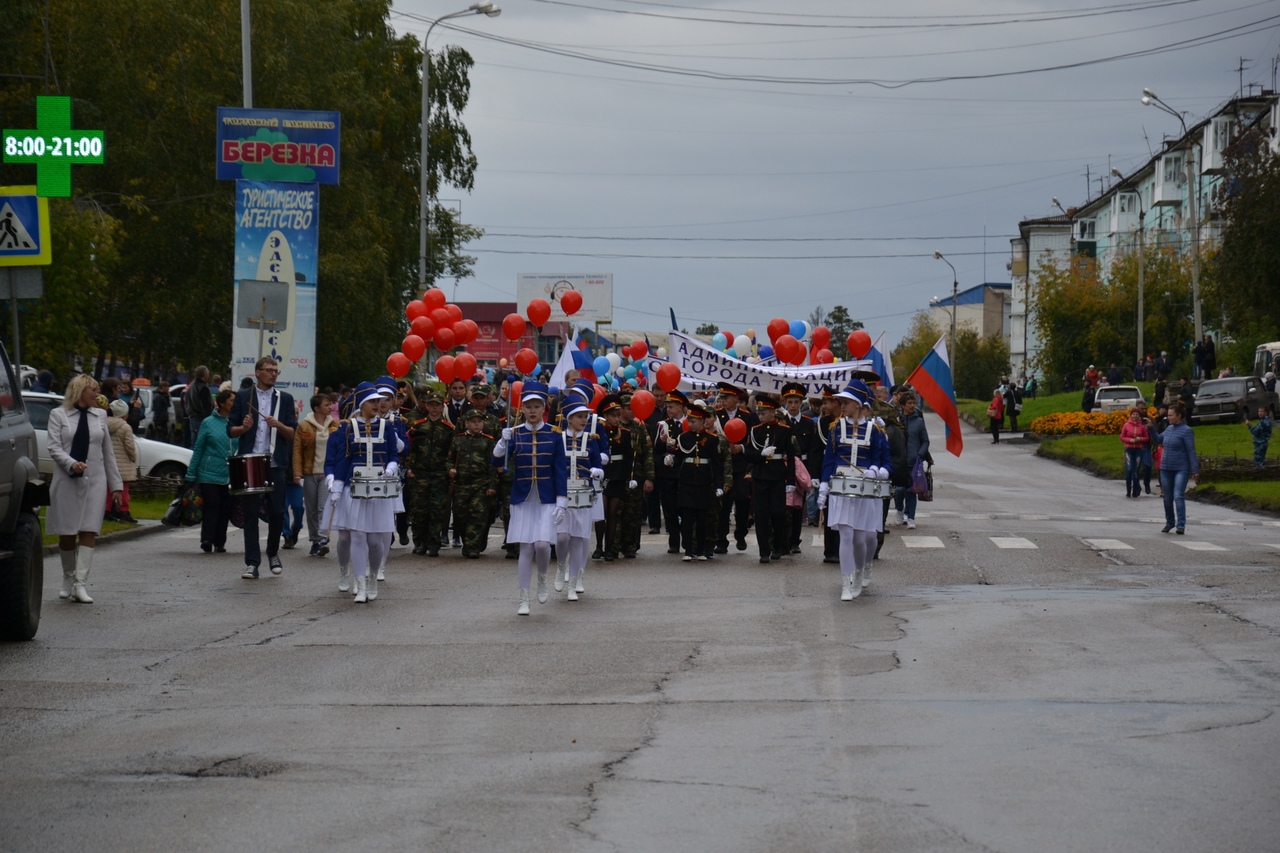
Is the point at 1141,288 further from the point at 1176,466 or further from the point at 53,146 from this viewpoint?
the point at 53,146

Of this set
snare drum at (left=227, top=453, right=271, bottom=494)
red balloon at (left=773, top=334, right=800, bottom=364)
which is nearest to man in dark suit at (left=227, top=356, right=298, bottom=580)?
snare drum at (left=227, top=453, right=271, bottom=494)

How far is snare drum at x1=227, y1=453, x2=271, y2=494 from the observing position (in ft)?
51.4

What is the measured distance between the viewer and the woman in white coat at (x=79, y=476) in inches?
535

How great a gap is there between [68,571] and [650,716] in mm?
7262

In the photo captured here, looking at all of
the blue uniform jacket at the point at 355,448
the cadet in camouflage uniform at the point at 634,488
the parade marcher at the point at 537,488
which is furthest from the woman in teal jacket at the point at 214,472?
the parade marcher at the point at 537,488

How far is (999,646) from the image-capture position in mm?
11180

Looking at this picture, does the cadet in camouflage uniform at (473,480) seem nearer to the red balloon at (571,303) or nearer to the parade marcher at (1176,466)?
the red balloon at (571,303)

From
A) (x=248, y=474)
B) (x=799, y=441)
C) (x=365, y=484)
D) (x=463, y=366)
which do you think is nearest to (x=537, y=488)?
(x=365, y=484)

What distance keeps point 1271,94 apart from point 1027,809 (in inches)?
3033

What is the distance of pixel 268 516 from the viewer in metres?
17.3

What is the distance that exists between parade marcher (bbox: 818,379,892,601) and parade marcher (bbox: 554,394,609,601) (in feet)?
7.01

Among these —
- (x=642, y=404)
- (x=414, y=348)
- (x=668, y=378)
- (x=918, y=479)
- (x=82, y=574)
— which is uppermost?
(x=414, y=348)

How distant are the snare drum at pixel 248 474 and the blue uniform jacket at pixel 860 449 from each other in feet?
17.9

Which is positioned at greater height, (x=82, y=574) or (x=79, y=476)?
(x=79, y=476)
